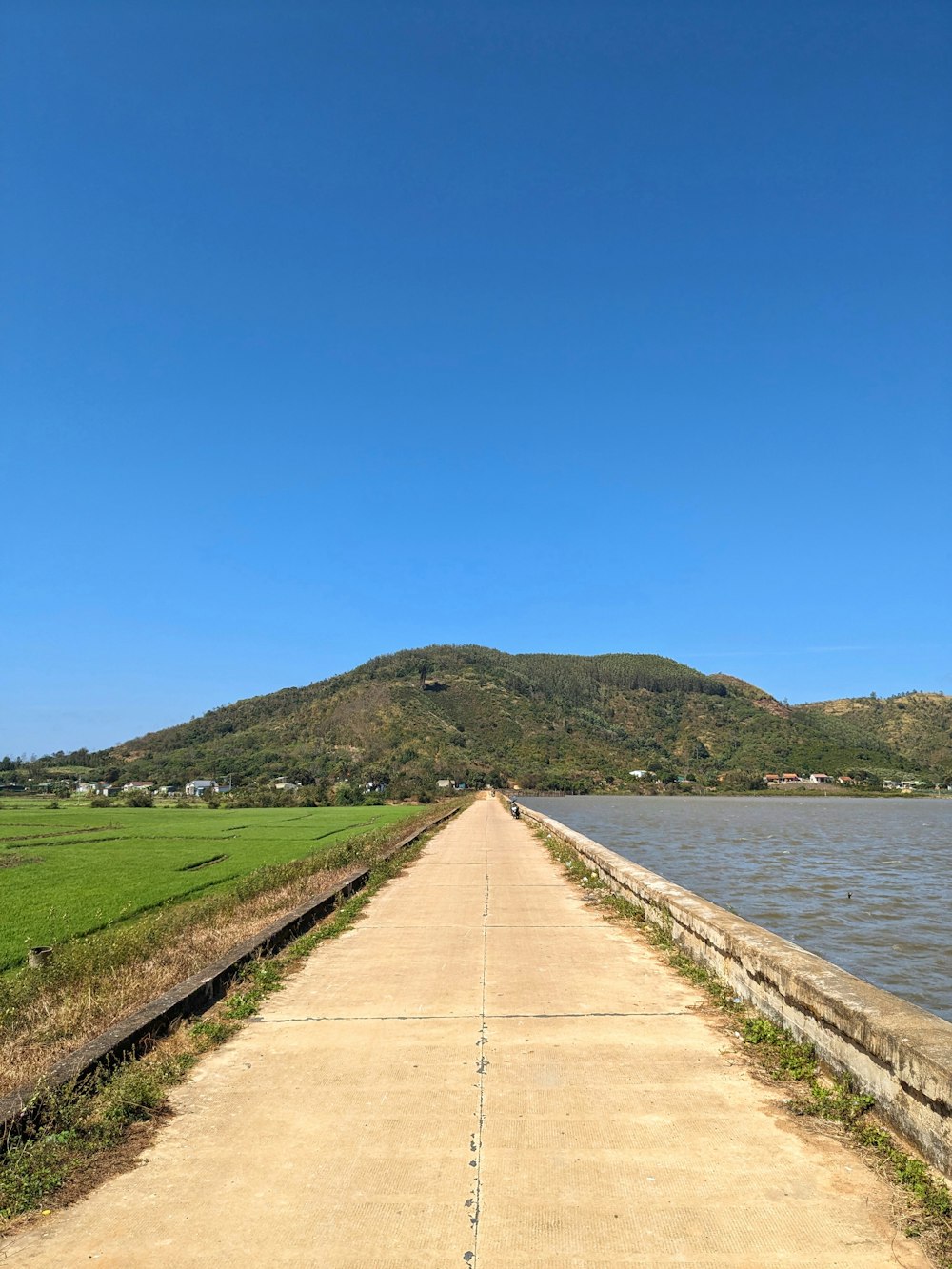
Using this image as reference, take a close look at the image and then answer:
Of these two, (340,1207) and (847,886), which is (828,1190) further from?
(847,886)

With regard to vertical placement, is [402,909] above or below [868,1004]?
below

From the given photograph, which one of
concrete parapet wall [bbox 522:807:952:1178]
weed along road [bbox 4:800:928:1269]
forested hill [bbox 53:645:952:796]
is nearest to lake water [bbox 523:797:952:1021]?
concrete parapet wall [bbox 522:807:952:1178]

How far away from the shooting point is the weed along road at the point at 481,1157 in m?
3.04

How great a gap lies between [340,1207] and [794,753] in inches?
5933

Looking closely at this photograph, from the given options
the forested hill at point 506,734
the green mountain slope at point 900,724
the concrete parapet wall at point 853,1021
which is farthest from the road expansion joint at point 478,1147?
the green mountain slope at point 900,724

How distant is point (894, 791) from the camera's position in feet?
388

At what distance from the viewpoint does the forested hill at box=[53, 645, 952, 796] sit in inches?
4636

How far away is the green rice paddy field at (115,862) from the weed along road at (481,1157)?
7936 millimetres

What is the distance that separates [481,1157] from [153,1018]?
9.76 feet

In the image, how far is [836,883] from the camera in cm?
2195

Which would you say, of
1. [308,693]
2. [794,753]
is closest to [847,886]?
[794,753]

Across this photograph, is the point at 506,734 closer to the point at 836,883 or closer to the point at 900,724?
the point at 900,724

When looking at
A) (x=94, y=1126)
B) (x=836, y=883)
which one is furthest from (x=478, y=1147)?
(x=836, y=883)

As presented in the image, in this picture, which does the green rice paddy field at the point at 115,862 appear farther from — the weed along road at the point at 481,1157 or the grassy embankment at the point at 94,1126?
the weed along road at the point at 481,1157
